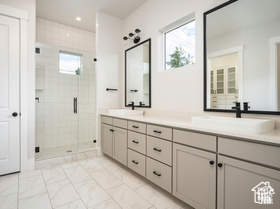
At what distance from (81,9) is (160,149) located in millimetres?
3004

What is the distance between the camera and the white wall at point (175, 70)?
201 centimetres

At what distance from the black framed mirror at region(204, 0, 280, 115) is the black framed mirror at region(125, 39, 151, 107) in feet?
3.63

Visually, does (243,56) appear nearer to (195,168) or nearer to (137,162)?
(195,168)

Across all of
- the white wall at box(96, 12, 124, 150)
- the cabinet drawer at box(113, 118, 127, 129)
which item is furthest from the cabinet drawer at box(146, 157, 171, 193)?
the white wall at box(96, 12, 124, 150)

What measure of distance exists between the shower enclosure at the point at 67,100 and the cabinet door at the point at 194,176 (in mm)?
2079

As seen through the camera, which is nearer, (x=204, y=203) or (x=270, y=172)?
(x=270, y=172)

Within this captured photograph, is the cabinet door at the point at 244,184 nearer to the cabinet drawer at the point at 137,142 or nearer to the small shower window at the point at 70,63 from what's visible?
the cabinet drawer at the point at 137,142

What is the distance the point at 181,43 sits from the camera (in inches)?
93.7

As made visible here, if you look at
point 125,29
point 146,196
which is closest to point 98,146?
point 146,196

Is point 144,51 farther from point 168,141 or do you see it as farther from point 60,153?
point 60,153

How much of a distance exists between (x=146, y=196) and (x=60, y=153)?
184 cm

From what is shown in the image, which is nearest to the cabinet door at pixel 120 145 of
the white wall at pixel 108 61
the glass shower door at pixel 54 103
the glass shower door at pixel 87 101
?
the white wall at pixel 108 61

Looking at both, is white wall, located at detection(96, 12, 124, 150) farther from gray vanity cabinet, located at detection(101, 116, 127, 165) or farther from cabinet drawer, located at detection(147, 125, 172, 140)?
cabinet drawer, located at detection(147, 125, 172, 140)

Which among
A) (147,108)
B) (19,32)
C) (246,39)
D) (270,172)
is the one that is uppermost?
(19,32)
